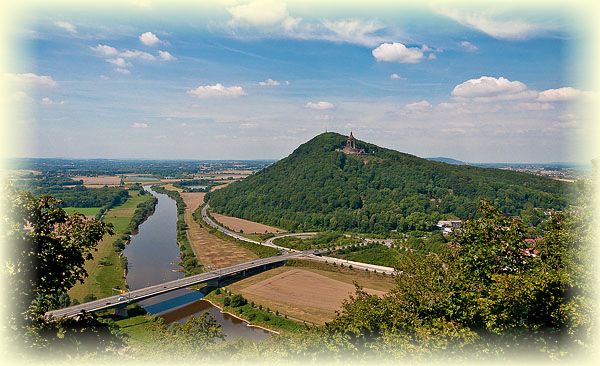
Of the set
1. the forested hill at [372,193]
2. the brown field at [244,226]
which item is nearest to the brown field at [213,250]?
the brown field at [244,226]

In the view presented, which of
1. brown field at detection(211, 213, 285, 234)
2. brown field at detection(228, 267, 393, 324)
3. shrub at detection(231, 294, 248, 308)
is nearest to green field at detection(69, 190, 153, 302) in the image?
shrub at detection(231, 294, 248, 308)

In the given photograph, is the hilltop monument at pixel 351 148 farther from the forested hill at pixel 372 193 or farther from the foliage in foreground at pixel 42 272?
the foliage in foreground at pixel 42 272

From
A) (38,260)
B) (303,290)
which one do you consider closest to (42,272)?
(38,260)

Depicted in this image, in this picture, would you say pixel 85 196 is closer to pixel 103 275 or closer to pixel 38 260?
pixel 103 275

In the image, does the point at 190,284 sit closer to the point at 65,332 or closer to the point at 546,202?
the point at 65,332

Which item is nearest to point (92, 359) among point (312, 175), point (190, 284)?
point (190, 284)

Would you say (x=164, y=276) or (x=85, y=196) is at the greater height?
Answer: (x=85, y=196)
